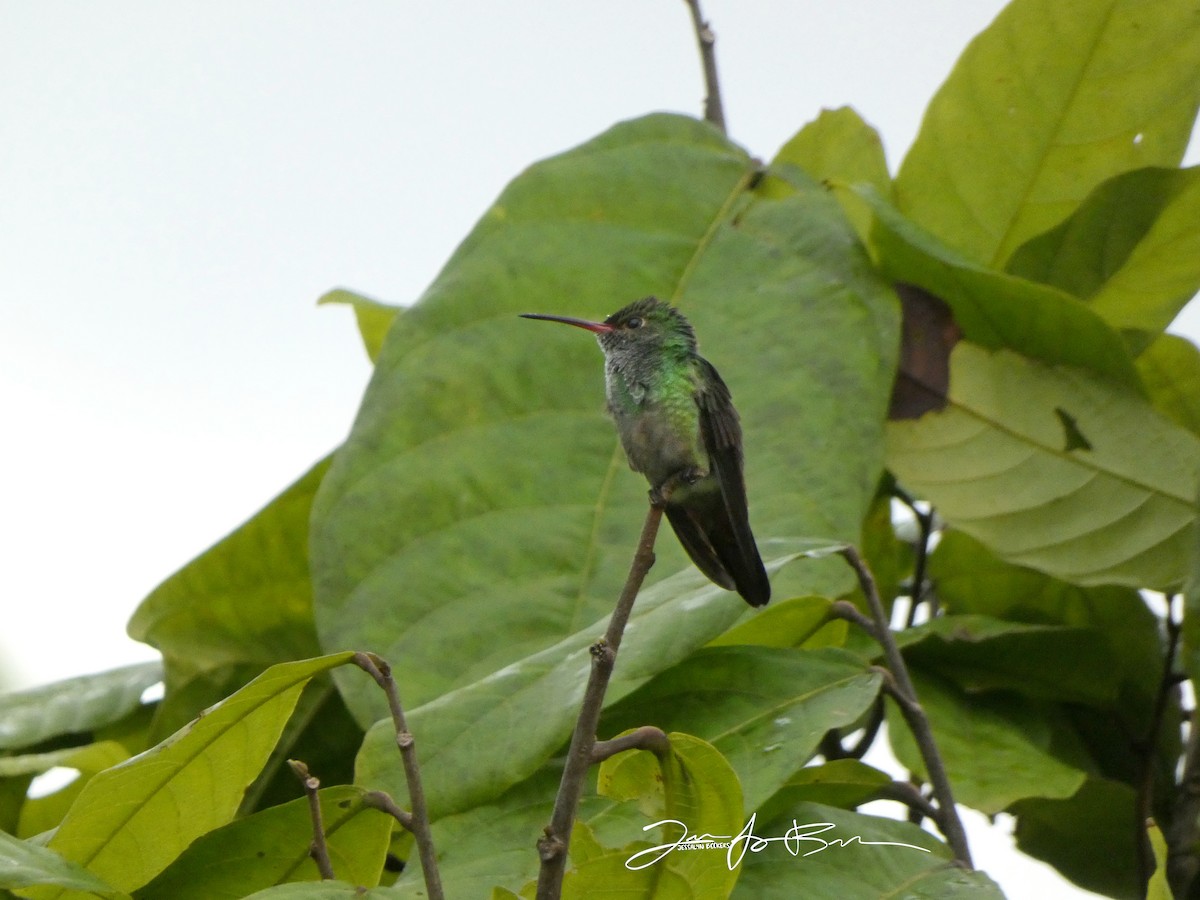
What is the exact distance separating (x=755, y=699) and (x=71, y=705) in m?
1.07

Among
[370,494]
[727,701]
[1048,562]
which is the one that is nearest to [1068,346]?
[1048,562]

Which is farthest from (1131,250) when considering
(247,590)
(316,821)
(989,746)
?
(316,821)

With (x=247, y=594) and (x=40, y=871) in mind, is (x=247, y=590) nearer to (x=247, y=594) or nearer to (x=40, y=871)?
(x=247, y=594)

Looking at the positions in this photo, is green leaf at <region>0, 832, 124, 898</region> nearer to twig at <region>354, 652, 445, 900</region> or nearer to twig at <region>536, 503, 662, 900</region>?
twig at <region>354, 652, 445, 900</region>

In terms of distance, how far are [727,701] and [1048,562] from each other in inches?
26.1

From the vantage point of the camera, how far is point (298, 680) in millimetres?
1298

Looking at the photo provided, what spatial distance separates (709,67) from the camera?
235 centimetres

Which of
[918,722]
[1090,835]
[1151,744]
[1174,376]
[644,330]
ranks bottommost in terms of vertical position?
[1090,835]

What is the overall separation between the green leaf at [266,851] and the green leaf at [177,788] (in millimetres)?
25

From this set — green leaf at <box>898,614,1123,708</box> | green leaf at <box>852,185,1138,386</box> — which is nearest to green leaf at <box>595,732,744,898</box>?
green leaf at <box>898,614,1123,708</box>

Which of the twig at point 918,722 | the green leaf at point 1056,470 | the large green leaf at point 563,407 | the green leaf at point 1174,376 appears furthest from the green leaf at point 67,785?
the green leaf at point 1174,376

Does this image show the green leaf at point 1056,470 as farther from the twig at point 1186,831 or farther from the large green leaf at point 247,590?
the large green leaf at point 247,590

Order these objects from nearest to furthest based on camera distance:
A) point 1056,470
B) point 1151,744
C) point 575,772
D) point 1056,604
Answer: point 575,772
point 1151,744
point 1056,470
point 1056,604

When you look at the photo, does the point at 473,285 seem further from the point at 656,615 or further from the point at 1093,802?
the point at 1093,802
